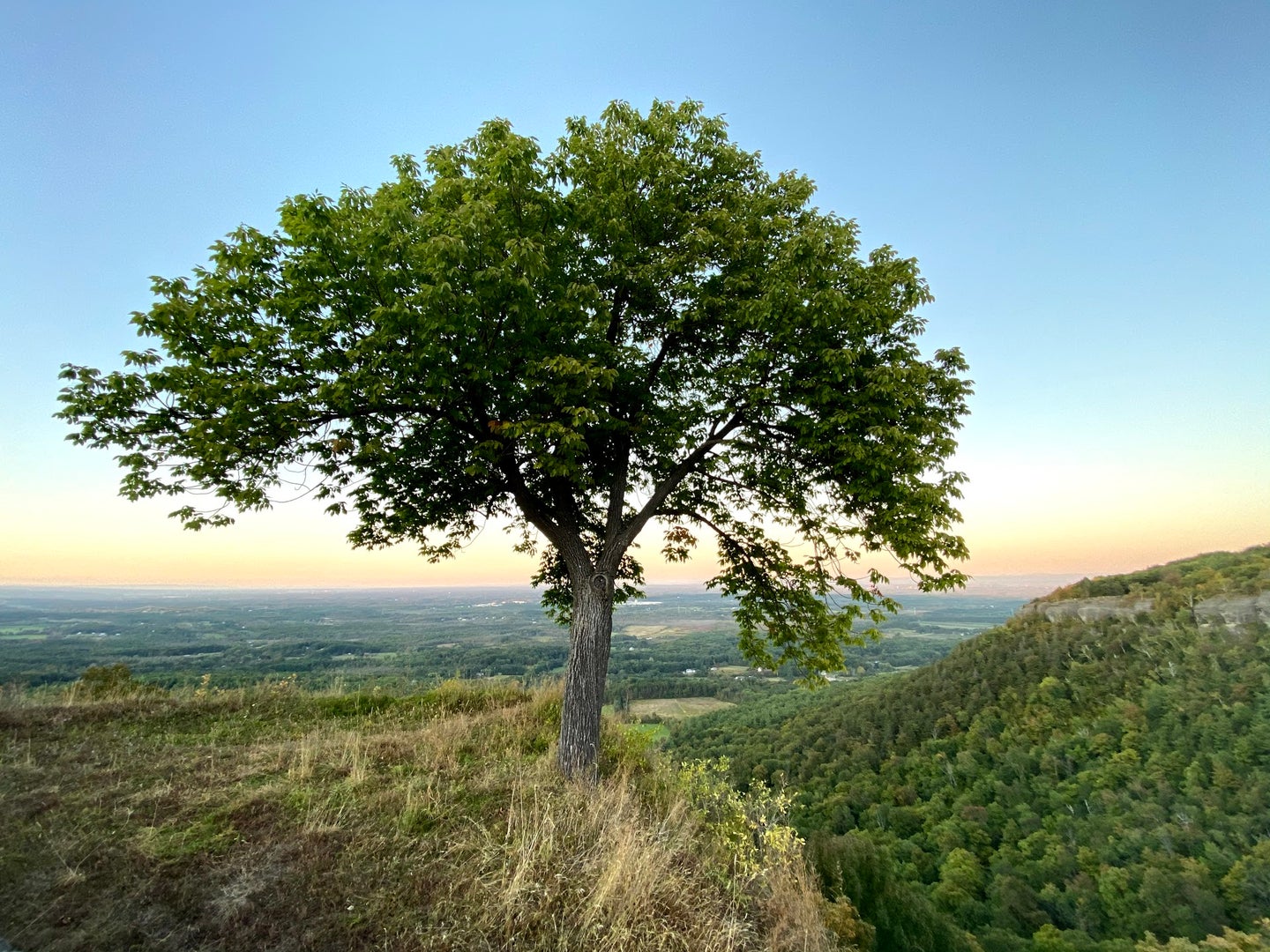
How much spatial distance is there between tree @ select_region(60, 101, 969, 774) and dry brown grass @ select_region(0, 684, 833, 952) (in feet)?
6.75

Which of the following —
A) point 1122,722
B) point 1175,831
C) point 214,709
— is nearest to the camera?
point 214,709

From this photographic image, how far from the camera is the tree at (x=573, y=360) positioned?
6785mm

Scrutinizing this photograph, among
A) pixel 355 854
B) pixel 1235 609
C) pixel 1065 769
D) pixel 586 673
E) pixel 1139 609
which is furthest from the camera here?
pixel 1139 609

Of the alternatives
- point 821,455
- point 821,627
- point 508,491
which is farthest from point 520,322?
point 821,627

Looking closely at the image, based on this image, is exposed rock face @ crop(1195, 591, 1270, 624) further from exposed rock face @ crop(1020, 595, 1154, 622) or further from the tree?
the tree

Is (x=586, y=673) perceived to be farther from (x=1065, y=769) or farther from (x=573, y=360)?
(x=1065, y=769)

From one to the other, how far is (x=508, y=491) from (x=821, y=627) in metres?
6.08

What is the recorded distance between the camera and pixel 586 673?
26.0ft

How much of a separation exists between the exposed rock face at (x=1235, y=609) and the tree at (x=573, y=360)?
120896mm

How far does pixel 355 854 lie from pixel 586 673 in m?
3.67

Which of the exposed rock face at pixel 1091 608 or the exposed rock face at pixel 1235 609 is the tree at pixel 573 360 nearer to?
the exposed rock face at pixel 1235 609

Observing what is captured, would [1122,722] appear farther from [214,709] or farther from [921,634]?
[214,709]

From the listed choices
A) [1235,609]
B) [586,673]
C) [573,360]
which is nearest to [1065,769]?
[1235,609]

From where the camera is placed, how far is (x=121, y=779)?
6355mm
